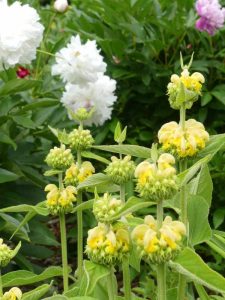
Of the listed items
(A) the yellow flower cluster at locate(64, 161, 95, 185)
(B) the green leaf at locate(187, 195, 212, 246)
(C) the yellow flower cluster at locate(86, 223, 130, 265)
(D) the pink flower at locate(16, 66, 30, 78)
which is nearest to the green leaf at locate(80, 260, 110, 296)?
(C) the yellow flower cluster at locate(86, 223, 130, 265)

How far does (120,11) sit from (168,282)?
1.54 meters

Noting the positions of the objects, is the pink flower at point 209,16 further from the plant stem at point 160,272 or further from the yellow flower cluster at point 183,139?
the plant stem at point 160,272

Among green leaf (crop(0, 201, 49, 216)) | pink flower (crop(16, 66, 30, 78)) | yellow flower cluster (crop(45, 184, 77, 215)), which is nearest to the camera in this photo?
green leaf (crop(0, 201, 49, 216))

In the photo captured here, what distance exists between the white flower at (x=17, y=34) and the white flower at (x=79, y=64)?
14 centimetres

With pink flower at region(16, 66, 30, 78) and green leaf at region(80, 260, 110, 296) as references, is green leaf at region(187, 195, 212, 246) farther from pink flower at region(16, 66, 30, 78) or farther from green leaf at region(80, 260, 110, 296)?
pink flower at region(16, 66, 30, 78)

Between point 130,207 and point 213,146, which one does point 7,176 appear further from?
point 130,207

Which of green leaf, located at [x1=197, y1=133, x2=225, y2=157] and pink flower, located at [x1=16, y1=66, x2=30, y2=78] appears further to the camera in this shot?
pink flower, located at [x1=16, y1=66, x2=30, y2=78]

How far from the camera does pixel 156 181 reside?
1.16 metres

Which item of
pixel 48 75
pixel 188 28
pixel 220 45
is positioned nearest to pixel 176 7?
pixel 188 28

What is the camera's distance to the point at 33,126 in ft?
8.92

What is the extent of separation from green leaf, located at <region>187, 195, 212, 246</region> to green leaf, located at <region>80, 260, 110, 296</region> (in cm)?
22

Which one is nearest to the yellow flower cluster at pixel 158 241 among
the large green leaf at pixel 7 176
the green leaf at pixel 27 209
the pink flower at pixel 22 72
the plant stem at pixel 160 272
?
the plant stem at pixel 160 272

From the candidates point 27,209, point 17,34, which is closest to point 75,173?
point 27,209

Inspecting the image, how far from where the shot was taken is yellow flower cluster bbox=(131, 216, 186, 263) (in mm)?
1161
